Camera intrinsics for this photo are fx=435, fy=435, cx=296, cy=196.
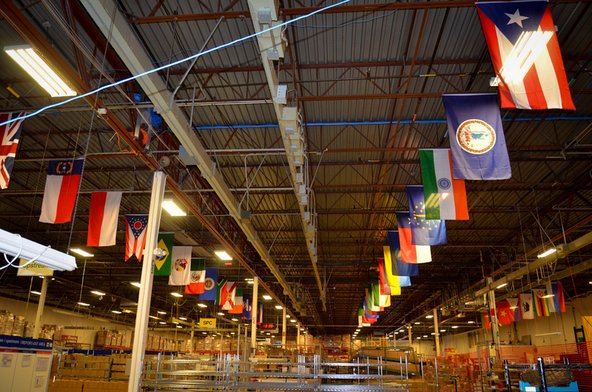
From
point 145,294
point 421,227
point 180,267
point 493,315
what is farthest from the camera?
point 493,315

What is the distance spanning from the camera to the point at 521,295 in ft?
76.5

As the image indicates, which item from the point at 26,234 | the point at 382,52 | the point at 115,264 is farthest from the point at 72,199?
the point at 115,264

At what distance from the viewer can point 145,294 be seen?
998 centimetres

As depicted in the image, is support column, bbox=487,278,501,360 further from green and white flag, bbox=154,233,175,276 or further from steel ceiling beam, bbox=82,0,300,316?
steel ceiling beam, bbox=82,0,300,316

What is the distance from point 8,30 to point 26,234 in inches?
605

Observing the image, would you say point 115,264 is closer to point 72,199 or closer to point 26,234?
point 26,234

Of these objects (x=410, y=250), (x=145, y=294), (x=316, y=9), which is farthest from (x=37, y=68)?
(x=410, y=250)

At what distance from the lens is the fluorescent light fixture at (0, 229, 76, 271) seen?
3637 mm

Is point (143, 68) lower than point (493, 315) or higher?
higher

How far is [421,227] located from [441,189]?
2.29 meters

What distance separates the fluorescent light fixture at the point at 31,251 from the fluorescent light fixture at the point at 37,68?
4281mm

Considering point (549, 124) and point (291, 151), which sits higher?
point (549, 124)

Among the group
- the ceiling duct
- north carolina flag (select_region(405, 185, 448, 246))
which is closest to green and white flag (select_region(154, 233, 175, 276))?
the ceiling duct

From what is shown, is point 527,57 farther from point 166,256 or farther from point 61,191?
point 166,256
